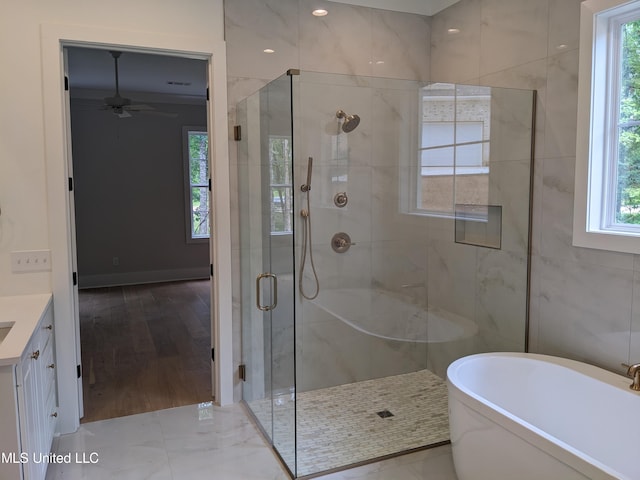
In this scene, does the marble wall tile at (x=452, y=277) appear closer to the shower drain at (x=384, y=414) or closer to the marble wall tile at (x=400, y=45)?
the shower drain at (x=384, y=414)

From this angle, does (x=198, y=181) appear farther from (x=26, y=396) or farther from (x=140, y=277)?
(x=26, y=396)

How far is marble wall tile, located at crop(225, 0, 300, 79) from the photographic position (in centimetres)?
323

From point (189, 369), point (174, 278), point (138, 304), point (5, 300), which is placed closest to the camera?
point (5, 300)

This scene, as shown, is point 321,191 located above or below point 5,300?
above

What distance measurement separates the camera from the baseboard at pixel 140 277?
736 cm

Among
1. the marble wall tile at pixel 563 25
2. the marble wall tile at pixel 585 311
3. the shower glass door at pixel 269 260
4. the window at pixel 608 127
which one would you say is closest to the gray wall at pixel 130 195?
the shower glass door at pixel 269 260

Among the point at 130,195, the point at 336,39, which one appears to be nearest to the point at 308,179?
the point at 336,39

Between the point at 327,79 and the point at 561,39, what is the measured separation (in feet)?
4.37

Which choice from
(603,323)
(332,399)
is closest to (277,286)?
(332,399)

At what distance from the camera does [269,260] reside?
9.73 feet

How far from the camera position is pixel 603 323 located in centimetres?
255

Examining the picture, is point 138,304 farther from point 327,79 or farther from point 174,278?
point 327,79

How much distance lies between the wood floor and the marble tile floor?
26 centimetres

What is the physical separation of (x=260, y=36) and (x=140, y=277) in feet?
17.7
